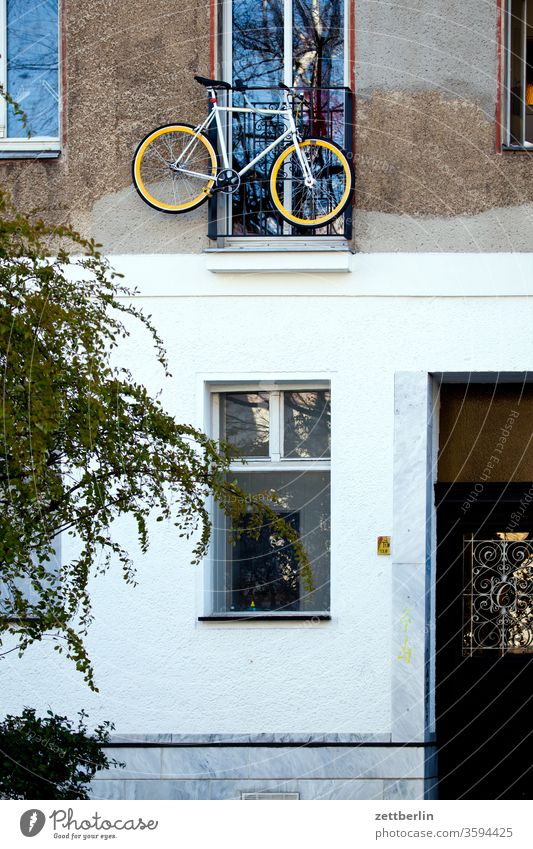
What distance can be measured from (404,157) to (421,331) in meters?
1.27

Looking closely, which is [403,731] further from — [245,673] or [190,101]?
[190,101]

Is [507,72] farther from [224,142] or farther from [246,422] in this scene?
[246,422]

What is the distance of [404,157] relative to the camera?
10.9 meters

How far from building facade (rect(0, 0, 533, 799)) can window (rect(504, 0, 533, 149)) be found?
2cm

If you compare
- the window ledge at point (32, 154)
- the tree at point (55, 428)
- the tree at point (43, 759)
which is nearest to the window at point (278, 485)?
the window ledge at point (32, 154)

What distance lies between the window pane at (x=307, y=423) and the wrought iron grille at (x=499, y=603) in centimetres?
137

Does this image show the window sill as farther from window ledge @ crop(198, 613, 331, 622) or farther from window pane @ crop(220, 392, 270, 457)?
window ledge @ crop(198, 613, 331, 622)

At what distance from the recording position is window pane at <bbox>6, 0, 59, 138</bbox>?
36.9 feet

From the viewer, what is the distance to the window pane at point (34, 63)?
11.2 meters

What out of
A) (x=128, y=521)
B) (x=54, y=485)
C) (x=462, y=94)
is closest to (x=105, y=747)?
(x=128, y=521)

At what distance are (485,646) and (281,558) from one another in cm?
167

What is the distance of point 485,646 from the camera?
36.8ft
